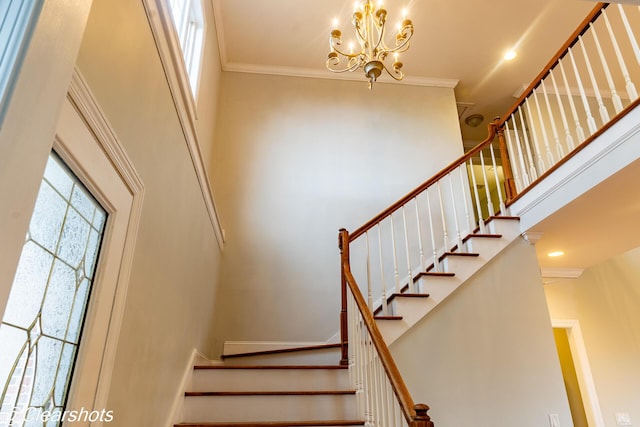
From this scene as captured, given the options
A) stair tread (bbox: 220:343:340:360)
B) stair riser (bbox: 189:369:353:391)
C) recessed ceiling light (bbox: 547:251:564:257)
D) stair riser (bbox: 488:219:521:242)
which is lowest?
stair riser (bbox: 189:369:353:391)

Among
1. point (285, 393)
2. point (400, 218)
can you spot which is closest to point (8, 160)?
point (285, 393)

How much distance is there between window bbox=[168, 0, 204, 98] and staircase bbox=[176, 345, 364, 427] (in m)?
2.20

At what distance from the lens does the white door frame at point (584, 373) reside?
424cm

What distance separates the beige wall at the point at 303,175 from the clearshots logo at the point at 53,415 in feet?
8.73

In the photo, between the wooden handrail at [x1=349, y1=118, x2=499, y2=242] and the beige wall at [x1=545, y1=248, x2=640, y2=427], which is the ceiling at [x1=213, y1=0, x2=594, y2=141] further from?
the beige wall at [x1=545, y1=248, x2=640, y2=427]

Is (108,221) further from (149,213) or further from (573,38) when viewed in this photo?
(573,38)

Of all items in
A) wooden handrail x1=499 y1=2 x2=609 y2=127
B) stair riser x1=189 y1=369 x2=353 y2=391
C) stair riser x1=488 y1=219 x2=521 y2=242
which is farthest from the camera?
stair riser x1=488 y1=219 x2=521 y2=242

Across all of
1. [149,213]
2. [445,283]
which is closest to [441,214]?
[445,283]

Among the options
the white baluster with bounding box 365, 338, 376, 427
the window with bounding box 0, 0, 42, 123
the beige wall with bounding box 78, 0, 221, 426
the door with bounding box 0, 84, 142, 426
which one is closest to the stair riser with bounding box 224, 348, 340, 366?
the beige wall with bounding box 78, 0, 221, 426

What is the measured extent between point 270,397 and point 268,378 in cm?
24

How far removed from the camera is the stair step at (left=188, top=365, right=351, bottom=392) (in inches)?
117

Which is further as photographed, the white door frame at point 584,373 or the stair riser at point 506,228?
the white door frame at point 584,373

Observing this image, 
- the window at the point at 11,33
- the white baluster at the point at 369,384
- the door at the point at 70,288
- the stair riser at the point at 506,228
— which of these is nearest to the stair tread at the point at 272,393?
the white baluster at the point at 369,384

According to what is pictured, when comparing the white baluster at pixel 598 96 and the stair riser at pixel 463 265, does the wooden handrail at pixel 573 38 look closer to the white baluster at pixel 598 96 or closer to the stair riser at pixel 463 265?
the white baluster at pixel 598 96
